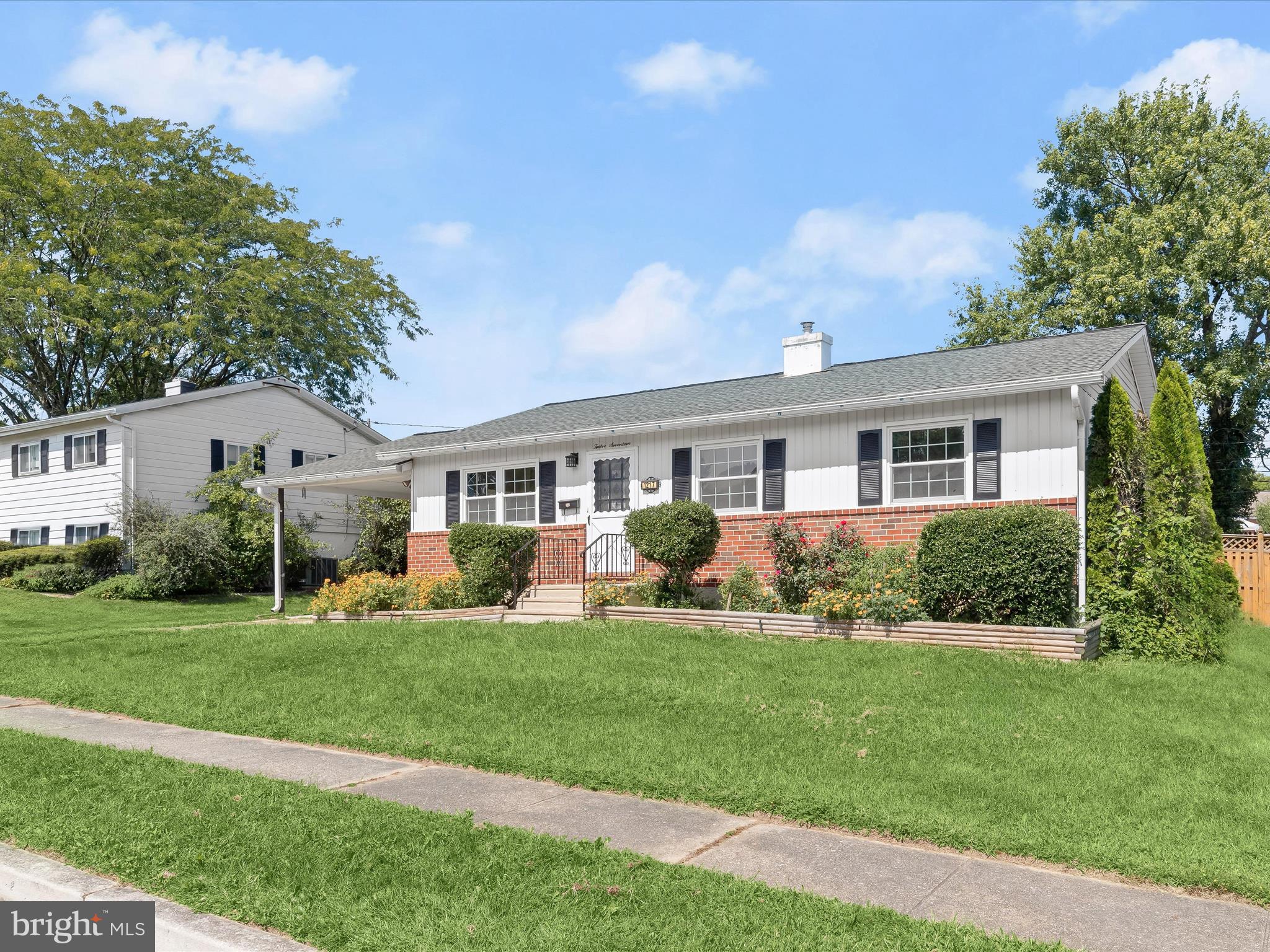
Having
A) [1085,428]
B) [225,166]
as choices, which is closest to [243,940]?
[1085,428]

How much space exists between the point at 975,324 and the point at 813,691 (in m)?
23.9

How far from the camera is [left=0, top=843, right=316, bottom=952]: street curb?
169 inches

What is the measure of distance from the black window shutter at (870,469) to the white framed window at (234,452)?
63.4 ft

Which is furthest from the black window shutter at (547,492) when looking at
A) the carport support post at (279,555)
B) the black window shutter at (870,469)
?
the carport support post at (279,555)

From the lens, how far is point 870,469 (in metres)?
14.9

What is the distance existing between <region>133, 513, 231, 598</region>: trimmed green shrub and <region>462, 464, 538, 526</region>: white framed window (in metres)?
8.77

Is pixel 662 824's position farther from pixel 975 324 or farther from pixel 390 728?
pixel 975 324

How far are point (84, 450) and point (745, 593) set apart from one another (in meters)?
20.7

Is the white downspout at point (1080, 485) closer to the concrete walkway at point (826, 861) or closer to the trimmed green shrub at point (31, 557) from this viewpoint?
the concrete walkway at point (826, 861)

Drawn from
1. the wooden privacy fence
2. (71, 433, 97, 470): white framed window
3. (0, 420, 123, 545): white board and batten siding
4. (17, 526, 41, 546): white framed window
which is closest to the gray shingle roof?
the wooden privacy fence

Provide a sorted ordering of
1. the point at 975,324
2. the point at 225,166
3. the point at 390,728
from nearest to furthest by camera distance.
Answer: the point at 390,728 → the point at 975,324 → the point at 225,166

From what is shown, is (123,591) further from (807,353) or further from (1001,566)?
(1001,566)

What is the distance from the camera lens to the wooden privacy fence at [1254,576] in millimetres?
17203

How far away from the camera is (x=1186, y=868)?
202 inches
